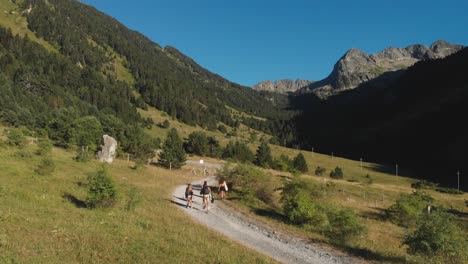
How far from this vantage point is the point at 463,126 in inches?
7475

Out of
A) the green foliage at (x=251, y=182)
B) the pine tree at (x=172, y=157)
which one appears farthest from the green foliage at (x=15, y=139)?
the green foliage at (x=251, y=182)

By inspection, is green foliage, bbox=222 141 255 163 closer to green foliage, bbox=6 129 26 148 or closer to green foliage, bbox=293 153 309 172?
green foliage, bbox=293 153 309 172

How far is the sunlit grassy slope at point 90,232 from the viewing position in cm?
1209

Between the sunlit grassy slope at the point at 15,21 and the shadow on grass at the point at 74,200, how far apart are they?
171 metres

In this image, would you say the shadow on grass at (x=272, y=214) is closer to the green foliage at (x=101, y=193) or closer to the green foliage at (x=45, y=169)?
the green foliage at (x=101, y=193)

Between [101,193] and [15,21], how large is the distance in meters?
199

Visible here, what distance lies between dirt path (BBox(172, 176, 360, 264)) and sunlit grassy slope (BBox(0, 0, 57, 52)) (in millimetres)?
Result: 174470

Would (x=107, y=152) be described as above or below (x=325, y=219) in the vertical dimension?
above

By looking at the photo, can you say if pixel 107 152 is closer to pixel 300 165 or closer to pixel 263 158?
pixel 263 158

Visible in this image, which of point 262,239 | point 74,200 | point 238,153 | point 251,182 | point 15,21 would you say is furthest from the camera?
point 15,21

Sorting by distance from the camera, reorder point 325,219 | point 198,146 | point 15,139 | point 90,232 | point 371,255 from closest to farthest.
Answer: point 90,232, point 371,255, point 325,219, point 15,139, point 198,146

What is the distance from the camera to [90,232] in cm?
1463

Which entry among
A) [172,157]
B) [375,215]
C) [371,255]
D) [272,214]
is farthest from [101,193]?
[172,157]

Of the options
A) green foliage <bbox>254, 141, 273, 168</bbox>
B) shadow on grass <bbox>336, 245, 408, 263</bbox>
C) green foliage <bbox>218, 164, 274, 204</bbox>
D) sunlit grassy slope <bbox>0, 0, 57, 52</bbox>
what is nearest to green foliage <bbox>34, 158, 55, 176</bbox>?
green foliage <bbox>218, 164, 274, 204</bbox>
